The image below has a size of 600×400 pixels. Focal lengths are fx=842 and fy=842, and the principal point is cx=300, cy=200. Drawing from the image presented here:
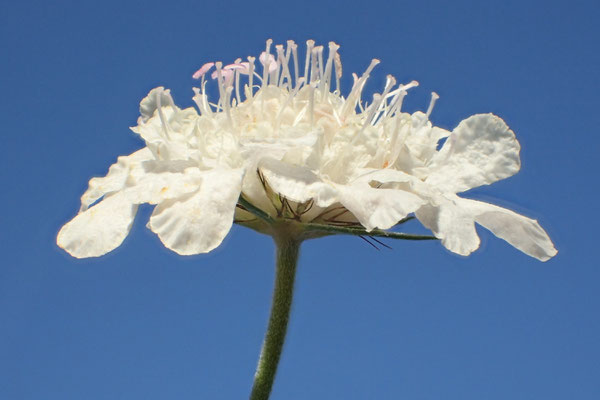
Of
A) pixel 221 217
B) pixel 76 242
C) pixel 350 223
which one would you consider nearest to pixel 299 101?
pixel 350 223

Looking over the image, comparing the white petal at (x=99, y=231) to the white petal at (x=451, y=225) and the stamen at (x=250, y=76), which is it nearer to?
the stamen at (x=250, y=76)

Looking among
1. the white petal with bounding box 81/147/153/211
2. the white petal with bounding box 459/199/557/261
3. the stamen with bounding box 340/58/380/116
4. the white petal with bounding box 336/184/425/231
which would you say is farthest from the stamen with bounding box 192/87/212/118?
the white petal with bounding box 459/199/557/261

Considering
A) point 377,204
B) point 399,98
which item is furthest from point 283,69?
point 377,204

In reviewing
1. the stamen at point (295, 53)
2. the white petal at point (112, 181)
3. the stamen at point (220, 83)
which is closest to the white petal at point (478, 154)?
the stamen at point (295, 53)

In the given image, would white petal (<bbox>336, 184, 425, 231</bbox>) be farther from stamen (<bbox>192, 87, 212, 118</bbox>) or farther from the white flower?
stamen (<bbox>192, 87, 212, 118</bbox>)

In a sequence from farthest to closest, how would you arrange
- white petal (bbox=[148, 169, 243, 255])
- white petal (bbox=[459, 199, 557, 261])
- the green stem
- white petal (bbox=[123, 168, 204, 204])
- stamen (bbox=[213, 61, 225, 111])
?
stamen (bbox=[213, 61, 225, 111]) → white petal (bbox=[459, 199, 557, 261]) → the green stem → white petal (bbox=[123, 168, 204, 204]) → white petal (bbox=[148, 169, 243, 255])
